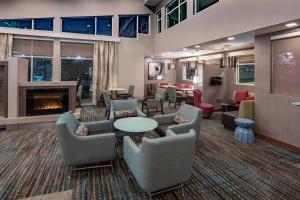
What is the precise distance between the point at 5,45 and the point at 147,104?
6.62 metres

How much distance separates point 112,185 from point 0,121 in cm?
437

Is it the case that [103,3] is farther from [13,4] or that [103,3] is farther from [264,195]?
[264,195]

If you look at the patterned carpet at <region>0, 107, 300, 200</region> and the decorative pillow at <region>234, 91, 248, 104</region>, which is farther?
the decorative pillow at <region>234, 91, 248, 104</region>

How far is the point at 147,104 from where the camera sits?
21.9 feet

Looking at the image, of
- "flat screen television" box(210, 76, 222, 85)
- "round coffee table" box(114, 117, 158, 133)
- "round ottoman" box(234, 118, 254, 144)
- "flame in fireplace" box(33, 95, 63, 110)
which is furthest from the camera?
"flat screen television" box(210, 76, 222, 85)

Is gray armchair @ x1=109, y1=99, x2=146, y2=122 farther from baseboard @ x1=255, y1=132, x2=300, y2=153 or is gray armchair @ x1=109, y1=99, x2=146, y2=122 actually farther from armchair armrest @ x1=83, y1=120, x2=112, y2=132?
baseboard @ x1=255, y1=132, x2=300, y2=153

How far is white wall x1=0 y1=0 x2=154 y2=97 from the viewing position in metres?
8.45

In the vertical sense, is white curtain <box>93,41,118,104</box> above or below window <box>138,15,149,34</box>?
below

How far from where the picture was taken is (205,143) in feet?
14.3

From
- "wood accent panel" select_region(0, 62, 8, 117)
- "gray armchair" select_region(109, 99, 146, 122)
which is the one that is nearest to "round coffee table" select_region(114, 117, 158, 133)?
"gray armchair" select_region(109, 99, 146, 122)

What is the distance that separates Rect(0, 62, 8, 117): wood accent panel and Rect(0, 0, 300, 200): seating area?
46 mm

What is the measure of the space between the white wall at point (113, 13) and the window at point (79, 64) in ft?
1.52

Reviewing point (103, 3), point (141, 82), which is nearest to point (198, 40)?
point (141, 82)

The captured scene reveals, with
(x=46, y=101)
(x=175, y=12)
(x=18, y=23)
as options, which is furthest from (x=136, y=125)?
(x=18, y=23)
